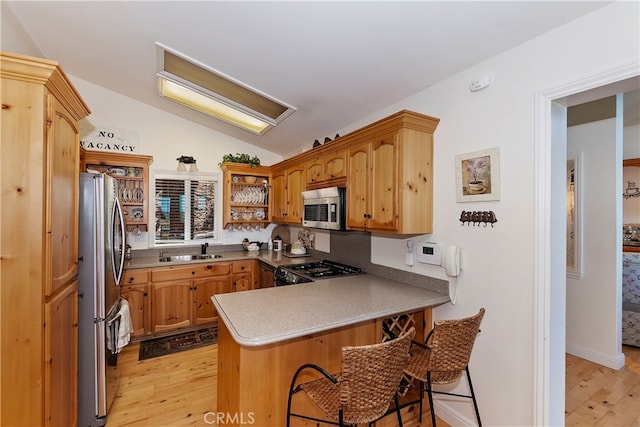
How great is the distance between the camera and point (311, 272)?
9.51 feet

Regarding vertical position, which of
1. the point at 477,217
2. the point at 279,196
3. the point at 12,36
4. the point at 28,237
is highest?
the point at 12,36

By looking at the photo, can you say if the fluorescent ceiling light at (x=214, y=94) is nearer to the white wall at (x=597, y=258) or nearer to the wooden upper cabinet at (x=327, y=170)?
the wooden upper cabinet at (x=327, y=170)

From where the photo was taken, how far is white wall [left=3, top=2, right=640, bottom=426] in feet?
4.74

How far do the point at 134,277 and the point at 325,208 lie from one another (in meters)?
2.39

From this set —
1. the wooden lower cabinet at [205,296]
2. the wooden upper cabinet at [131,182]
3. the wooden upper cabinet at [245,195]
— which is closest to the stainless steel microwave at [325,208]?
the wooden upper cabinet at [245,195]

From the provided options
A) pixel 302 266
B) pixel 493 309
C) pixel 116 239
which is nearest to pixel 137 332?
pixel 116 239

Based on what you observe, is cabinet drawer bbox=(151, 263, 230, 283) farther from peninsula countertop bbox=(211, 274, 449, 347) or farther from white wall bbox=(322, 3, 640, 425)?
white wall bbox=(322, 3, 640, 425)

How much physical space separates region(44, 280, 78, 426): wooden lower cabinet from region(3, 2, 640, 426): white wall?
2.38m

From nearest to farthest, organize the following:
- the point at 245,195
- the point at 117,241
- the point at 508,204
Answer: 1. the point at 508,204
2. the point at 117,241
3. the point at 245,195

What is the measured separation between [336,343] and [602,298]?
2.79 metres

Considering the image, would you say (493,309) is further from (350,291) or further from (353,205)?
(353,205)

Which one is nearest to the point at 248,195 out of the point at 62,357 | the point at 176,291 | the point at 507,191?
the point at 176,291

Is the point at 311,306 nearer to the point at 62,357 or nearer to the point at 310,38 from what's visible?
the point at 62,357

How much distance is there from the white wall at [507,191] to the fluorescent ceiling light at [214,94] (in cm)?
167
